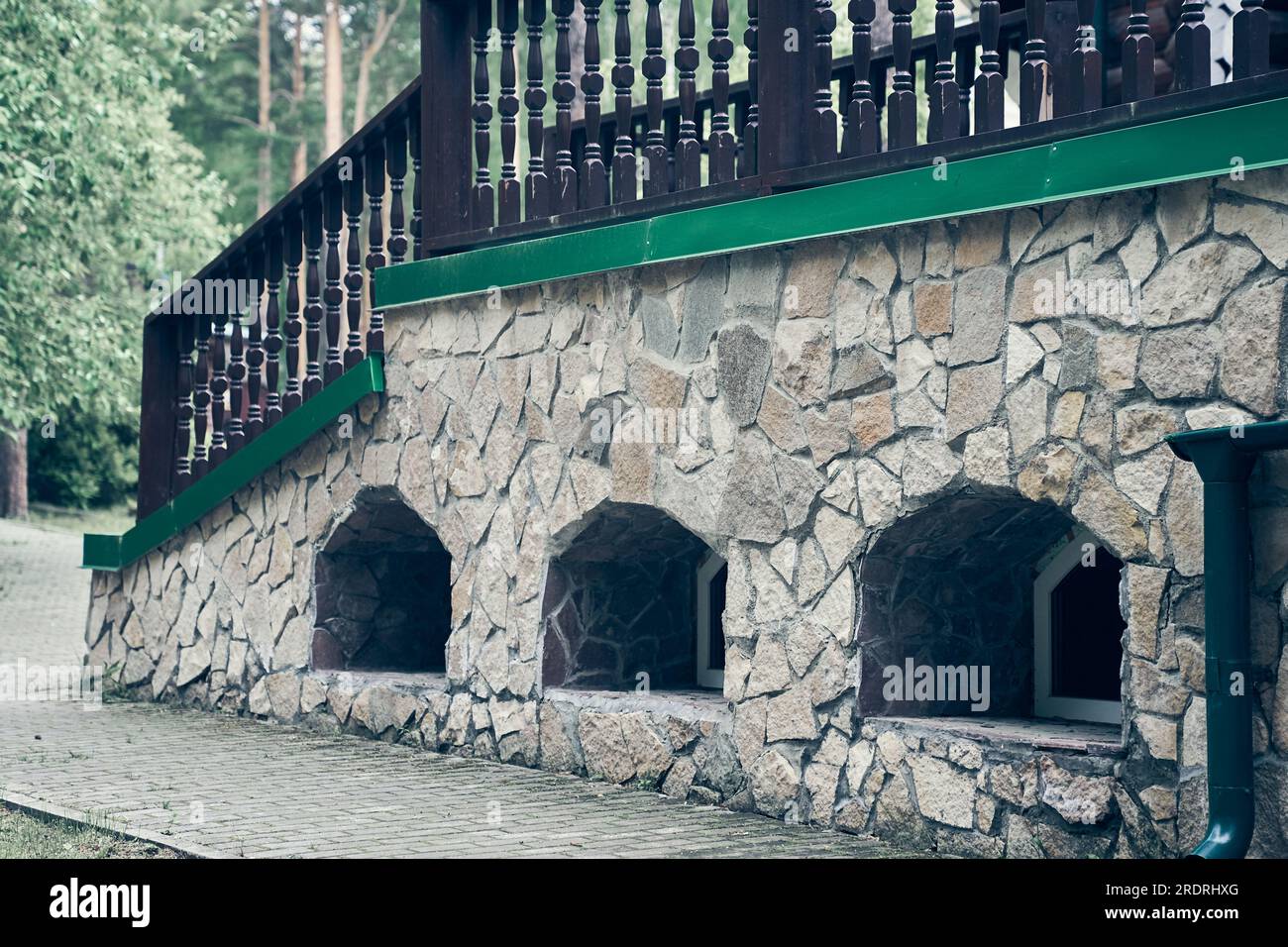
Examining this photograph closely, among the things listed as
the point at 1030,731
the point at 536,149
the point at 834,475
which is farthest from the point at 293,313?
the point at 1030,731

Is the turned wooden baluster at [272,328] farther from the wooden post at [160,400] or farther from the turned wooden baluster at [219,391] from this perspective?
the wooden post at [160,400]

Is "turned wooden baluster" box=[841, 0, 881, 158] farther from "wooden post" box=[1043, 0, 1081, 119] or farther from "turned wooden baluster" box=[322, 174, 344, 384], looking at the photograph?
"turned wooden baluster" box=[322, 174, 344, 384]

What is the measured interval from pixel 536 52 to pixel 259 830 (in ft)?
12.2

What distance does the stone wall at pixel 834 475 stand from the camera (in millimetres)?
5469

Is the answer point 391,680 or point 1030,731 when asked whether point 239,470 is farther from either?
point 1030,731

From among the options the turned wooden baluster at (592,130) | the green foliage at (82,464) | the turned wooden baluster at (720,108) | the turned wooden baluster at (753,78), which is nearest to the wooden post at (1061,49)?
the turned wooden baluster at (753,78)

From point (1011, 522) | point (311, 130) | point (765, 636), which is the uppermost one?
point (311, 130)

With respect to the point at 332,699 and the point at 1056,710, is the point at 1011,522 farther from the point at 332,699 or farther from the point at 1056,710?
the point at 332,699

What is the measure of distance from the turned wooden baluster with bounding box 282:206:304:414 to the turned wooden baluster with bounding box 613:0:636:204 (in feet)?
7.99

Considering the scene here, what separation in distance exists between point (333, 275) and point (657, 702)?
3177 millimetres

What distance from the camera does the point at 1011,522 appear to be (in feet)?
22.2

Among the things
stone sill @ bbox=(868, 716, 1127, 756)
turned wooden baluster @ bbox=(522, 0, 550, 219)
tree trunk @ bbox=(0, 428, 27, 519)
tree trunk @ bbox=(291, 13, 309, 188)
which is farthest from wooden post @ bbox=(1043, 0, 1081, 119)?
tree trunk @ bbox=(291, 13, 309, 188)

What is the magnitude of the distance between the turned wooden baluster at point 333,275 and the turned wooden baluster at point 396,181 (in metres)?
0.37
